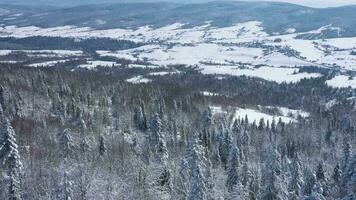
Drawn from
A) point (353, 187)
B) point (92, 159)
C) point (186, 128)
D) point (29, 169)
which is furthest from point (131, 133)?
point (353, 187)

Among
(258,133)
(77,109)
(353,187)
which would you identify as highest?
(353,187)

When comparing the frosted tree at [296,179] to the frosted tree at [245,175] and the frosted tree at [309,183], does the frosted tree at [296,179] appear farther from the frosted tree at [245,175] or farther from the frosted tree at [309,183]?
the frosted tree at [245,175]

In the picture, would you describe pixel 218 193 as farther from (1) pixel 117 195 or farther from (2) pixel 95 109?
(2) pixel 95 109

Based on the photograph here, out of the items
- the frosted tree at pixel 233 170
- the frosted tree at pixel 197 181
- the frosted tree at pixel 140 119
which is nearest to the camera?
Answer: the frosted tree at pixel 197 181

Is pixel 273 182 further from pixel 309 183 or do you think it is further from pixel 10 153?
pixel 10 153

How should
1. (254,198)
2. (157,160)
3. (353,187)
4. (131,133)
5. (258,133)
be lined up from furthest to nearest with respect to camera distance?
(258,133)
(131,133)
(157,160)
(254,198)
(353,187)

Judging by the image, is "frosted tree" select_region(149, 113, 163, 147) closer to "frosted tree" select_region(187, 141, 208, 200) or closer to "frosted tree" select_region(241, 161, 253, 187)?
"frosted tree" select_region(241, 161, 253, 187)

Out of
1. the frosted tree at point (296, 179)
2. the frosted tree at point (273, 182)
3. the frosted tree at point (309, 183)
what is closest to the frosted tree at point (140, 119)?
the frosted tree at point (309, 183)

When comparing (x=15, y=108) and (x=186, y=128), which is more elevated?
(x=15, y=108)

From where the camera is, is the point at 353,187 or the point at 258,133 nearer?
the point at 353,187

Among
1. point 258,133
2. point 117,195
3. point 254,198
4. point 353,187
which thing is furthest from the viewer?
point 258,133
